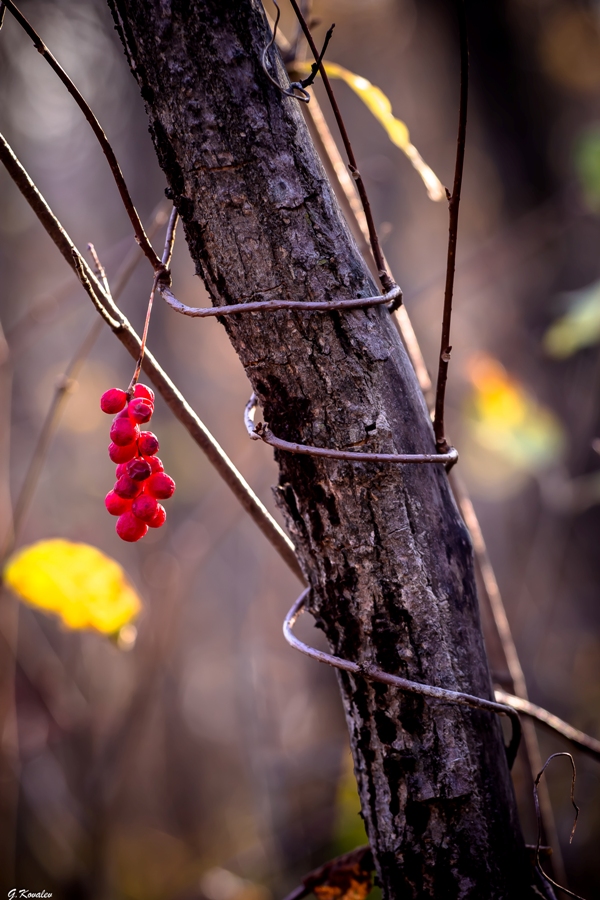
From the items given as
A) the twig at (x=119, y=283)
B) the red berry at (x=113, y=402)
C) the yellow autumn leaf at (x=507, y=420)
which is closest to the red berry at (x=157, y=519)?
the red berry at (x=113, y=402)

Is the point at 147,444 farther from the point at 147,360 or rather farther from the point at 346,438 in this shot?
the point at 346,438

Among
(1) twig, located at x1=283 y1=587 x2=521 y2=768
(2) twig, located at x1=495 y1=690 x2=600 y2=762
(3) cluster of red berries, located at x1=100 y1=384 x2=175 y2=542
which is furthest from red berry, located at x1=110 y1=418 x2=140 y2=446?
(2) twig, located at x1=495 y1=690 x2=600 y2=762

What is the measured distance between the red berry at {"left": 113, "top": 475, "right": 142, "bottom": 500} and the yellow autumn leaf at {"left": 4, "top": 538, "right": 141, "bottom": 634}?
41 centimetres

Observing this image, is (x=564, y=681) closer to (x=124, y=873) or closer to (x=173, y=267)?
(x=124, y=873)

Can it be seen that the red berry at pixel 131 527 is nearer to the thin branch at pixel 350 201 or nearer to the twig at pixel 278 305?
the twig at pixel 278 305

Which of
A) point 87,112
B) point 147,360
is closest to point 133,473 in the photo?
point 147,360

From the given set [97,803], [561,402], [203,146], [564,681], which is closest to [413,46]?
[561,402]

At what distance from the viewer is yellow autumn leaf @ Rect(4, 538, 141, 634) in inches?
33.3

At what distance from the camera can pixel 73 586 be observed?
878 millimetres

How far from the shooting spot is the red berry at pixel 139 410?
49cm

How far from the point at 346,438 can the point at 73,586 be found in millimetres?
623

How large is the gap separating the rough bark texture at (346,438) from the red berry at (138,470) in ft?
0.42
